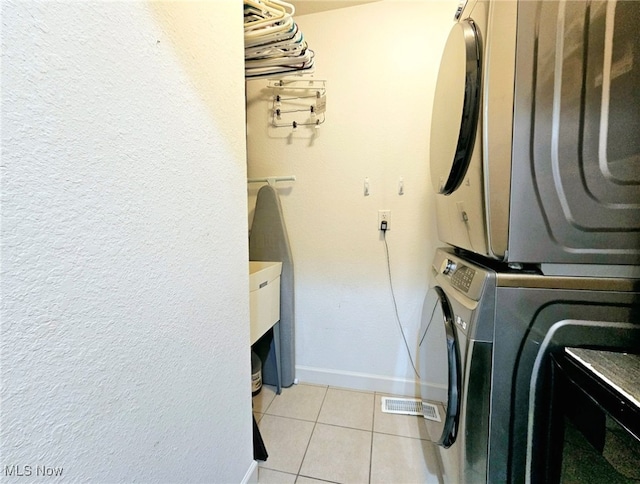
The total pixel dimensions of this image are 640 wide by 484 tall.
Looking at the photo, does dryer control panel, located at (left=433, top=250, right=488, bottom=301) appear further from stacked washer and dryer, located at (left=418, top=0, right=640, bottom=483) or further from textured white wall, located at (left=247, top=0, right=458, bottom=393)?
textured white wall, located at (left=247, top=0, right=458, bottom=393)

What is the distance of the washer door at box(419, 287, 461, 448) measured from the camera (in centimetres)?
83

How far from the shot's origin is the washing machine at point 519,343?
701mm

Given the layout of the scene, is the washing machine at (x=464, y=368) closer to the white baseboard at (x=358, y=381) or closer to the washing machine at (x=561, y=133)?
the washing machine at (x=561, y=133)

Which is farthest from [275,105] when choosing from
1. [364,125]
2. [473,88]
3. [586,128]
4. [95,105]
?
→ [586,128]

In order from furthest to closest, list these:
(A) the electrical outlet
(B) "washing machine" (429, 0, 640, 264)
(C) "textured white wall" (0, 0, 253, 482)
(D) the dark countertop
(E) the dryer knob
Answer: (A) the electrical outlet, (E) the dryer knob, (B) "washing machine" (429, 0, 640, 264), (D) the dark countertop, (C) "textured white wall" (0, 0, 253, 482)

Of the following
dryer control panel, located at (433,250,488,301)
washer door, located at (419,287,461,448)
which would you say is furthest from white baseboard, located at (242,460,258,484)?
dryer control panel, located at (433,250,488,301)

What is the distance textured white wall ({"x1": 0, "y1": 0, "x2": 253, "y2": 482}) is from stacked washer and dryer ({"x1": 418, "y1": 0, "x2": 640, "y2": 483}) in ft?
2.50

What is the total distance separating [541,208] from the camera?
70cm

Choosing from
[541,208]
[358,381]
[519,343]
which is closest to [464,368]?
[519,343]

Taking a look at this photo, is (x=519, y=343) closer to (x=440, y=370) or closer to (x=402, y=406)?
(x=440, y=370)

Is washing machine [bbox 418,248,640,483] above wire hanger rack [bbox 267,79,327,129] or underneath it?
underneath

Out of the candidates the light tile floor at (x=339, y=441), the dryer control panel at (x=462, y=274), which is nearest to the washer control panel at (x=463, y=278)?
the dryer control panel at (x=462, y=274)

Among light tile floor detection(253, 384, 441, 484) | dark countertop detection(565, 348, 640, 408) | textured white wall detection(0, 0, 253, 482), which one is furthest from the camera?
light tile floor detection(253, 384, 441, 484)

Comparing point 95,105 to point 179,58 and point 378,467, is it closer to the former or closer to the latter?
point 179,58
